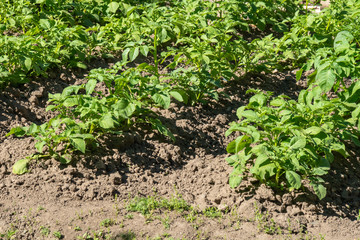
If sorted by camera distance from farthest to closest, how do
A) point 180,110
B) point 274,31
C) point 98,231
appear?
1. point 274,31
2. point 180,110
3. point 98,231

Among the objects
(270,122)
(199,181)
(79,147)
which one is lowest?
(199,181)

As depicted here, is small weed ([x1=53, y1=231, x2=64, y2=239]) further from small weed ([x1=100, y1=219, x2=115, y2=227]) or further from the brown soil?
small weed ([x1=100, y1=219, x2=115, y2=227])

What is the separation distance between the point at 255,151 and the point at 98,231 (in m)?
1.38

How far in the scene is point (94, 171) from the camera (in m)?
4.41

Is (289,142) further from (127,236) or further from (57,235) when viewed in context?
(57,235)

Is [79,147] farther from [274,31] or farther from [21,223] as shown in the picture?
[274,31]

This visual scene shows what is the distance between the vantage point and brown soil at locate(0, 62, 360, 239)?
386 centimetres

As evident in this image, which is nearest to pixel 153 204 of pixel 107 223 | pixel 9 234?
pixel 107 223

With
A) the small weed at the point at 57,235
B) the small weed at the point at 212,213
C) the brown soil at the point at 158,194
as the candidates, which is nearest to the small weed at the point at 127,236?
the brown soil at the point at 158,194

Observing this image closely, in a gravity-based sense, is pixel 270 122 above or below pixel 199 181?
above

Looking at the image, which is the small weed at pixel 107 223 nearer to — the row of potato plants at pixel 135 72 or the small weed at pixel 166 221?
the small weed at pixel 166 221

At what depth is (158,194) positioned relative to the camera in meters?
4.36

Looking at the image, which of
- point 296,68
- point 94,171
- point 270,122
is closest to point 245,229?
point 270,122

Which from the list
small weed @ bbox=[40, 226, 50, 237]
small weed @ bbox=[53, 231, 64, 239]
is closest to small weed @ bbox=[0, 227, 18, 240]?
small weed @ bbox=[40, 226, 50, 237]
